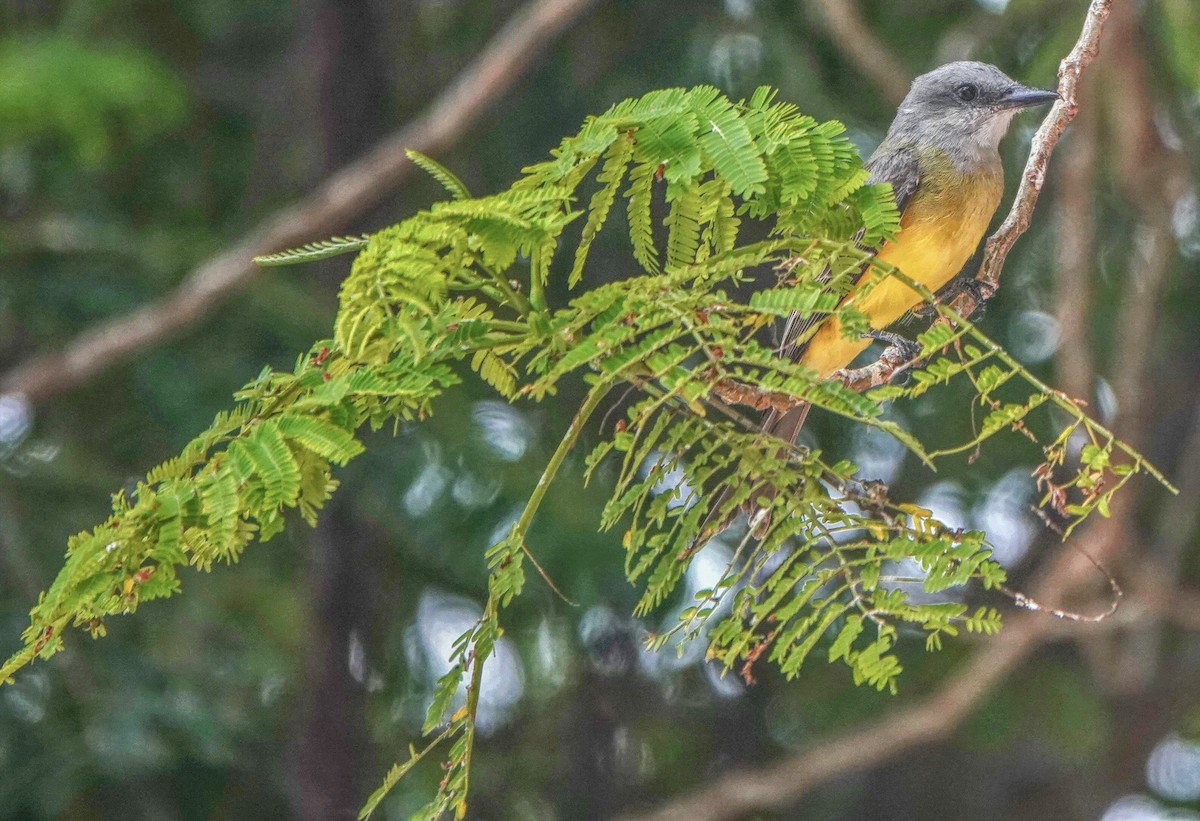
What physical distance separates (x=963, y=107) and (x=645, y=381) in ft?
9.23

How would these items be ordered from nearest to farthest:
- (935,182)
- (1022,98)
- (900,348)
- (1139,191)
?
1. (900,348)
2. (935,182)
3. (1022,98)
4. (1139,191)

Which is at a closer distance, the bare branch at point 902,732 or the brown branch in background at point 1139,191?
the brown branch in background at point 1139,191

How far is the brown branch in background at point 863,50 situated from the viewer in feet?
21.3

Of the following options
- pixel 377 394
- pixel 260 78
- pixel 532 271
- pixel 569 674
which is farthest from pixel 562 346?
pixel 260 78

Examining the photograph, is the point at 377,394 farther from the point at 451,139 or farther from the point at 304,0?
the point at 304,0

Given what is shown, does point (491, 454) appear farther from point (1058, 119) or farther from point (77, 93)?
point (1058, 119)

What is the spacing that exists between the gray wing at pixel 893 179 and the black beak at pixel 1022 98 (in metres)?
0.42

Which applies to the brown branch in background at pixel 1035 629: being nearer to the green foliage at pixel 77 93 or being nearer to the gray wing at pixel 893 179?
the gray wing at pixel 893 179

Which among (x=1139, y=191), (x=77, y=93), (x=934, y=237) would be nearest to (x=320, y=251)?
(x=934, y=237)

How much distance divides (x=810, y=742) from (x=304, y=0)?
4.54 metres

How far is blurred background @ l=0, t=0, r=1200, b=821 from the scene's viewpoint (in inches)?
250

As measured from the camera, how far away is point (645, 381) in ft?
7.89

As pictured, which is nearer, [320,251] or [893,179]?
[320,251]

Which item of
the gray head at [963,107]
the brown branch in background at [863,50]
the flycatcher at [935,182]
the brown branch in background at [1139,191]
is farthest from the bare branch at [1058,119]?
the brown branch in background at [863,50]
